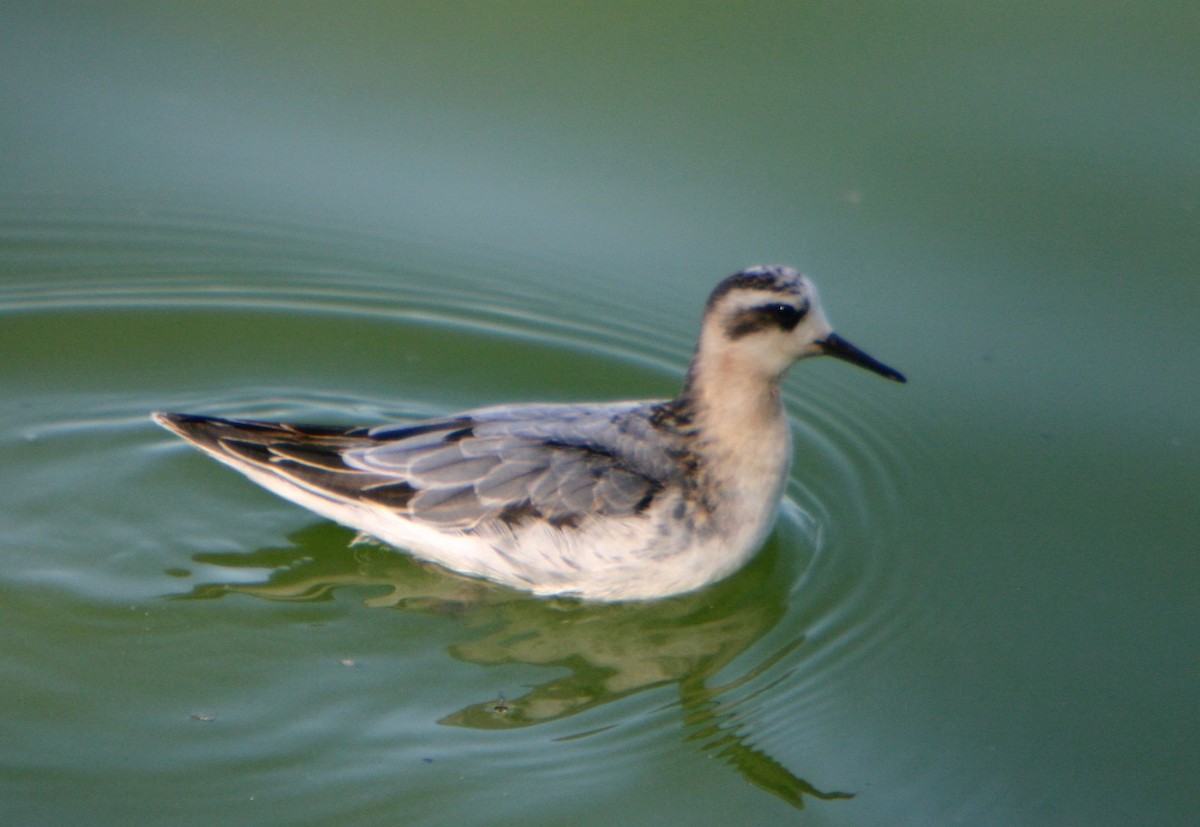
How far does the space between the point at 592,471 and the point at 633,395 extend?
155 cm

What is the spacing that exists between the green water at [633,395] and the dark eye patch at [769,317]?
110 cm

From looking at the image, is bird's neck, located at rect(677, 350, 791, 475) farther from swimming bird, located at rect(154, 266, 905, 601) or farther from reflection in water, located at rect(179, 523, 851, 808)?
reflection in water, located at rect(179, 523, 851, 808)

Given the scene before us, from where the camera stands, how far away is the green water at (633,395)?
5.52 meters

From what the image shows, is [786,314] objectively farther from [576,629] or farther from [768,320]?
[576,629]

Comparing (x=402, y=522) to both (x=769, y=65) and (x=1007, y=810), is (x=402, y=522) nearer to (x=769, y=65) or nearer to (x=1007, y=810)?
(x=1007, y=810)

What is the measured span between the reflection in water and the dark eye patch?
43.3 inches

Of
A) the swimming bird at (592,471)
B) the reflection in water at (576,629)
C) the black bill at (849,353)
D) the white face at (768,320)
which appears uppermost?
the white face at (768,320)

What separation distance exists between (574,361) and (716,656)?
2436 millimetres

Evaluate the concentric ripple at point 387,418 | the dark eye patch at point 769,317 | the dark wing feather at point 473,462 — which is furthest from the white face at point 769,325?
the concentric ripple at point 387,418

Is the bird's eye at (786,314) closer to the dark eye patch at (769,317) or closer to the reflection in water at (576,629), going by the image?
the dark eye patch at (769,317)

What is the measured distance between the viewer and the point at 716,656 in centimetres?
617

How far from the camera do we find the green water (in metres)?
5.52

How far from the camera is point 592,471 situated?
6477 millimetres

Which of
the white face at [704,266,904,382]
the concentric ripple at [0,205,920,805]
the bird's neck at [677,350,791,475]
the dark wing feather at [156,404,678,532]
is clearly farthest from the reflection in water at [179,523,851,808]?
the white face at [704,266,904,382]
